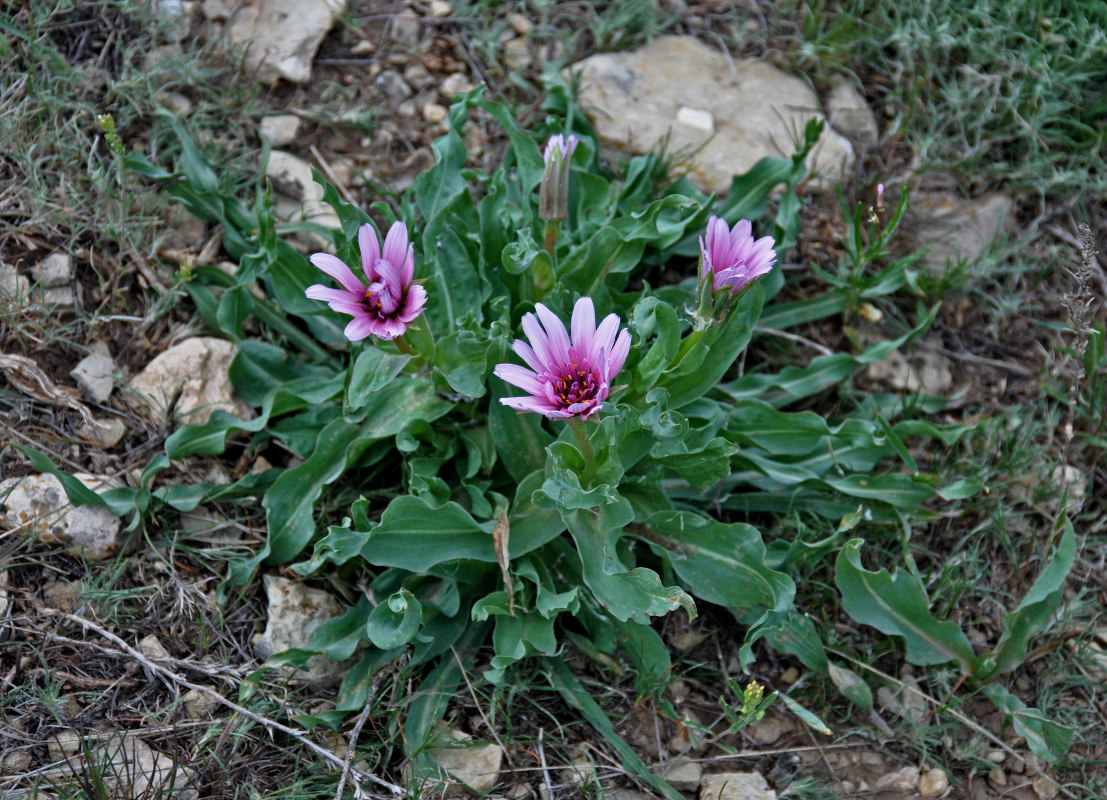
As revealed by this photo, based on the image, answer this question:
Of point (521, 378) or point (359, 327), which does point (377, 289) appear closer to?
point (359, 327)

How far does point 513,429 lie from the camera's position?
271cm

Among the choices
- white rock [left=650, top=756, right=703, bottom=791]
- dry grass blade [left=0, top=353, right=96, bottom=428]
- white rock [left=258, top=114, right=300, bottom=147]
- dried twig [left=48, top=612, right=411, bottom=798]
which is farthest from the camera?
white rock [left=258, top=114, right=300, bottom=147]

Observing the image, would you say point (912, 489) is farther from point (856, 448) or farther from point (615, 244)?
point (615, 244)

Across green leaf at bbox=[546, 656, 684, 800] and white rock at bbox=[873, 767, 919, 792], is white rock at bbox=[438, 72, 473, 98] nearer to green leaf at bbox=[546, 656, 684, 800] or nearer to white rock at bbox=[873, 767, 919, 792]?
green leaf at bbox=[546, 656, 684, 800]

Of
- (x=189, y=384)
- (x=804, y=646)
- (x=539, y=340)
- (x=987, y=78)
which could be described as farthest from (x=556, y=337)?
(x=987, y=78)

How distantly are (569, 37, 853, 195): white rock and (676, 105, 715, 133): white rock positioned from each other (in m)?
0.02

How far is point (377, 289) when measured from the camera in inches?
86.8

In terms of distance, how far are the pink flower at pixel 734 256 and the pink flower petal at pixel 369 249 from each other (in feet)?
2.68

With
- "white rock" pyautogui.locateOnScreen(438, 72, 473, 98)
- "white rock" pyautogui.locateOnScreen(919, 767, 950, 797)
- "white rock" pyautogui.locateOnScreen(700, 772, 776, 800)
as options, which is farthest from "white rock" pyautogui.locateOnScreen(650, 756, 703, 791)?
"white rock" pyautogui.locateOnScreen(438, 72, 473, 98)

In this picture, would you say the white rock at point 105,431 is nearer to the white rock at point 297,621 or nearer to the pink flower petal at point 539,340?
the white rock at point 297,621

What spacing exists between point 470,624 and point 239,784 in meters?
0.75

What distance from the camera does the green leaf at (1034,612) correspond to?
2.70 metres

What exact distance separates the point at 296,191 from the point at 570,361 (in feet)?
5.53

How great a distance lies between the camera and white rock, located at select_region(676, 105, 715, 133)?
3.67 m
